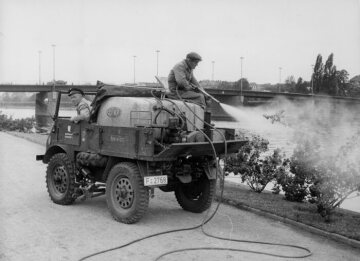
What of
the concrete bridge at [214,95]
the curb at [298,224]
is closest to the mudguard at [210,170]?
the curb at [298,224]

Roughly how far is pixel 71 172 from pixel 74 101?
1237 mm

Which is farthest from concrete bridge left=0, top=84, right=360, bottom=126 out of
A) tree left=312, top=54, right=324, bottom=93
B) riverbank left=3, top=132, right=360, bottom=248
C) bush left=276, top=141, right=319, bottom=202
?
riverbank left=3, top=132, right=360, bottom=248

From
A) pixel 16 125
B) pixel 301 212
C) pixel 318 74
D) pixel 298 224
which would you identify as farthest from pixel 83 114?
pixel 16 125

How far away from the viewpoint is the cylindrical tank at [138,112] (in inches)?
289

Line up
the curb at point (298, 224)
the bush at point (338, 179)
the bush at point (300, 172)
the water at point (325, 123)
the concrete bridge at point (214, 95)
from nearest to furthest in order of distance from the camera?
1. the curb at point (298, 224)
2. the bush at point (338, 179)
3. the bush at point (300, 172)
4. the water at point (325, 123)
5. the concrete bridge at point (214, 95)

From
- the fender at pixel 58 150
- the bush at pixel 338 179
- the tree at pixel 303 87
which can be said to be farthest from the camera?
the tree at pixel 303 87

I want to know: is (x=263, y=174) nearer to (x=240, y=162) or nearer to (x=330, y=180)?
(x=240, y=162)

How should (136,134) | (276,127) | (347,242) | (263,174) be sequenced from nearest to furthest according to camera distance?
(347,242), (136,134), (263,174), (276,127)

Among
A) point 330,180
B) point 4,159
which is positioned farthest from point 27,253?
point 4,159

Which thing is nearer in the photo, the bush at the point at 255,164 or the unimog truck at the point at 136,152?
the unimog truck at the point at 136,152

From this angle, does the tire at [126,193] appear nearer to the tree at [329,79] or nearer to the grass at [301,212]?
the grass at [301,212]

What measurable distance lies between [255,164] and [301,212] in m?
2.56

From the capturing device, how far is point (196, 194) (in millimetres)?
8359

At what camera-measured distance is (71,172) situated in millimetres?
8312
